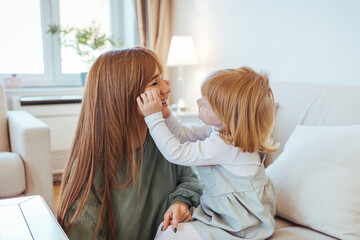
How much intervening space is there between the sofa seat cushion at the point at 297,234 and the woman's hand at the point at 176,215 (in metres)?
0.27

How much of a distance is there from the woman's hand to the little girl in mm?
23

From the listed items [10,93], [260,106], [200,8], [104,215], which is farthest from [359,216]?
[10,93]

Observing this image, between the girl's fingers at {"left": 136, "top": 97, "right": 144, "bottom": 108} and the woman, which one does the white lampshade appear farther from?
the girl's fingers at {"left": 136, "top": 97, "right": 144, "bottom": 108}

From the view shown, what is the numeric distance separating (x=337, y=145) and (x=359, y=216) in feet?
0.81

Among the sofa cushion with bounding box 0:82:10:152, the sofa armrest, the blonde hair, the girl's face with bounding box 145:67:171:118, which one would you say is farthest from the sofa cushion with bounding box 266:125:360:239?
the sofa cushion with bounding box 0:82:10:152

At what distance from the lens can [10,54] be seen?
133 inches

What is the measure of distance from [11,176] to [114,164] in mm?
1128

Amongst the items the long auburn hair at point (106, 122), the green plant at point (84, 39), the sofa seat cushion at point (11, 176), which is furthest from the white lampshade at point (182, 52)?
the long auburn hair at point (106, 122)

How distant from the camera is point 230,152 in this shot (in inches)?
42.2

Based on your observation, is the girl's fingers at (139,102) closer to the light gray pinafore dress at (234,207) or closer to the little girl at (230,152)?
the little girl at (230,152)

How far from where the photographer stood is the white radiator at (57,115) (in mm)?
3086

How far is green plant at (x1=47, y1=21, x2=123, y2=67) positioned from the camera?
11.1 feet

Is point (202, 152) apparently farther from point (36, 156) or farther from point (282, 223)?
point (36, 156)

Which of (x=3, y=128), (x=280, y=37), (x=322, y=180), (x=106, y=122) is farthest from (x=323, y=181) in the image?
(x=3, y=128)
